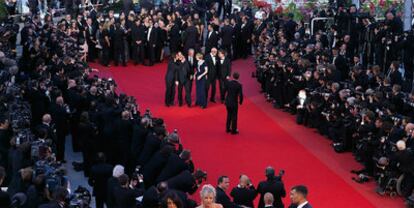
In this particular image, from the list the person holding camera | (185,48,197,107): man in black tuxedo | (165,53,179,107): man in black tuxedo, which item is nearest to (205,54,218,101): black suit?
(185,48,197,107): man in black tuxedo

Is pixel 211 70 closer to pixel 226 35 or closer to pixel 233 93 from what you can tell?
pixel 233 93

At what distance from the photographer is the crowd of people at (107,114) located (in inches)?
447

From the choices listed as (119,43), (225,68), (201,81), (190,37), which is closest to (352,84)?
(225,68)

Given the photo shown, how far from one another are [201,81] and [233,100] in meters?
2.92

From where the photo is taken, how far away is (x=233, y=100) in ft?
61.0

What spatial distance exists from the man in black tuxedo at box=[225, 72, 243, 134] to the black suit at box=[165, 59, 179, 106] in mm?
2808

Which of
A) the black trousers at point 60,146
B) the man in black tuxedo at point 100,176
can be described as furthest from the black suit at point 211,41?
the man in black tuxedo at point 100,176

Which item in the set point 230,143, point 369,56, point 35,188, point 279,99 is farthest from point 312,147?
point 35,188

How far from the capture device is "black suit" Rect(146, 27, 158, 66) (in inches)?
1033

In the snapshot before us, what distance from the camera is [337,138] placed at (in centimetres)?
1780

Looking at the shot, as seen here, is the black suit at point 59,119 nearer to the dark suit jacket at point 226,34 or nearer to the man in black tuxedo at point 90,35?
the man in black tuxedo at point 90,35

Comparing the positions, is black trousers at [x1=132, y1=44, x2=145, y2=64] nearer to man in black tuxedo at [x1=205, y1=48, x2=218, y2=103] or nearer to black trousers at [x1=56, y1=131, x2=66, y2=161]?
man in black tuxedo at [x1=205, y1=48, x2=218, y2=103]

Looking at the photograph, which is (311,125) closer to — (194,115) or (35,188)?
(194,115)

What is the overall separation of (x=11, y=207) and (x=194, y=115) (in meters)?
10.8
